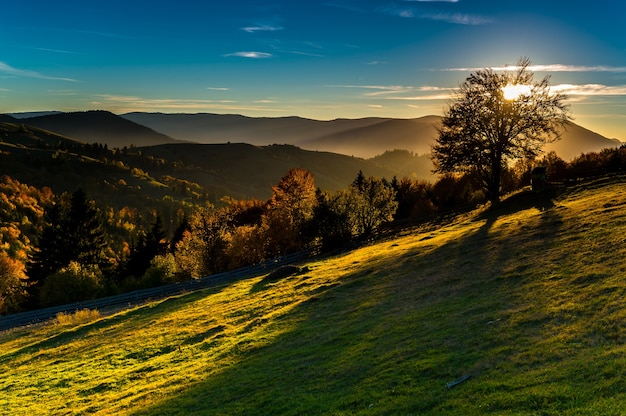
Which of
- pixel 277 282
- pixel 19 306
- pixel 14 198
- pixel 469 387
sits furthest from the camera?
pixel 14 198

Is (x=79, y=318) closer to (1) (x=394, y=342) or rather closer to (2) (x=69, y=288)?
(2) (x=69, y=288)

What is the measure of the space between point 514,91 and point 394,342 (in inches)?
1762

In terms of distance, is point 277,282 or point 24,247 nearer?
point 277,282

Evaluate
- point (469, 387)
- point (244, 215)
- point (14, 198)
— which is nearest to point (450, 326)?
point (469, 387)

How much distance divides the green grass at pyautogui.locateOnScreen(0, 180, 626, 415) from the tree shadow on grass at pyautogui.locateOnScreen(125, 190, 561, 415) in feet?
0.31

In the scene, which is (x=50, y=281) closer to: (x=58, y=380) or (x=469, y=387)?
(x=58, y=380)

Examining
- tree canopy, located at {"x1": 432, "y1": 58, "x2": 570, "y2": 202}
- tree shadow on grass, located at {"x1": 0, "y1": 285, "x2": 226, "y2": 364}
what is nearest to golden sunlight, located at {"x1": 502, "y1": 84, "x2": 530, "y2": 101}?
tree canopy, located at {"x1": 432, "y1": 58, "x2": 570, "y2": 202}

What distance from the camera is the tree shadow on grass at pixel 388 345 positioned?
1523 centimetres

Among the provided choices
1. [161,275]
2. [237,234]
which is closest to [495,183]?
[237,234]

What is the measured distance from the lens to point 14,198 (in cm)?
18238

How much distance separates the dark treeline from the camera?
69.1 metres

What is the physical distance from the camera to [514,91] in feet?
173

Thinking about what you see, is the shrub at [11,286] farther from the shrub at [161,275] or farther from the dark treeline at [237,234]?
the shrub at [161,275]

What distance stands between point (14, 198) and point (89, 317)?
Answer: 173252mm
